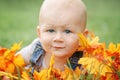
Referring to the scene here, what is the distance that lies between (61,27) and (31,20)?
4759mm

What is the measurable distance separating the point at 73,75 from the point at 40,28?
1.25ft

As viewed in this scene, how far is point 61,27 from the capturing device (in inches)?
87.5

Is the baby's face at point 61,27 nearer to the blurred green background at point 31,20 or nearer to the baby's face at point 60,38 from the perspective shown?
the baby's face at point 60,38

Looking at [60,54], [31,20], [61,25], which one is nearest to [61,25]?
[61,25]

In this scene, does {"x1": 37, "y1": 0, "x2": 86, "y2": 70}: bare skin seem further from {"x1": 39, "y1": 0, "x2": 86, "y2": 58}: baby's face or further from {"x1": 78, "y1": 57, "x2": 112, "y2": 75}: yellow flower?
{"x1": 78, "y1": 57, "x2": 112, "y2": 75}: yellow flower

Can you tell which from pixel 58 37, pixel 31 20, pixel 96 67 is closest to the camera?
pixel 96 67

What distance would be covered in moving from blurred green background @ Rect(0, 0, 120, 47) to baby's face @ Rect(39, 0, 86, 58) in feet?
6.89

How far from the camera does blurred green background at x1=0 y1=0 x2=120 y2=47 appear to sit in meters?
5.19

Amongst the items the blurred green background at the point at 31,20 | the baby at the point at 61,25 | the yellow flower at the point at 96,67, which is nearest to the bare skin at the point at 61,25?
the baby at the point at 61,25

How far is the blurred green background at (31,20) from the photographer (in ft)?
17.0

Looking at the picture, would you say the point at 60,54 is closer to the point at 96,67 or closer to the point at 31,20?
the point at 96,67

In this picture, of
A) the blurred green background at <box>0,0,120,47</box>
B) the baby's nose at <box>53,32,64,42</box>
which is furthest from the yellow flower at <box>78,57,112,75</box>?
the blurred green background at <box>0,0,120,47</box>

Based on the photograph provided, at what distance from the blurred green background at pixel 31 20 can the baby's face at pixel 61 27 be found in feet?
6.89

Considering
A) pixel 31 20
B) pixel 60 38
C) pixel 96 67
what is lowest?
pixel 96 67
